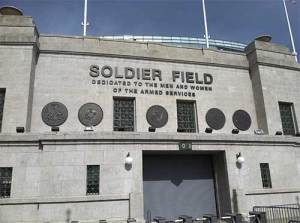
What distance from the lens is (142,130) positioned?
2023 cm

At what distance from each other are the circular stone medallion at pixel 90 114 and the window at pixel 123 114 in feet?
3.77

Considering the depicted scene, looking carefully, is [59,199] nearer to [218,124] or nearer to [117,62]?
[117,62]

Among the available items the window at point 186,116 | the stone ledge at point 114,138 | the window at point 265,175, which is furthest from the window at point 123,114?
the window at point 265,175

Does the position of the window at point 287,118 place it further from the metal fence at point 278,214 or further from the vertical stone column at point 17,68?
the vertical stone column at point 17,68

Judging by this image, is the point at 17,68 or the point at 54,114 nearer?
the point at 17,68

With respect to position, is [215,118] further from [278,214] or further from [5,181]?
[5,181]

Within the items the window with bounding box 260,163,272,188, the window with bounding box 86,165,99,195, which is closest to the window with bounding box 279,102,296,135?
the window with bounding box 260,163,272,188

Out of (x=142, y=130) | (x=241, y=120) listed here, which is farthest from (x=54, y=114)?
(x=241, y=120)

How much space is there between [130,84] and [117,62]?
→ 188cm

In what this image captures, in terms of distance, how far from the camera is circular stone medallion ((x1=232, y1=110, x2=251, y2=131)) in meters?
22.4

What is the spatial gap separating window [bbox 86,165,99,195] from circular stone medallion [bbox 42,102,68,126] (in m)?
5.11

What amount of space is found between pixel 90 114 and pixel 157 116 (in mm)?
4573

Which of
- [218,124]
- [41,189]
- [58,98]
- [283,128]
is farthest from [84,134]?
[283,128]

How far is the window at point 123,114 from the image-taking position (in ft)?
66.4
